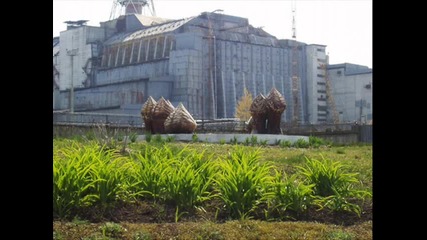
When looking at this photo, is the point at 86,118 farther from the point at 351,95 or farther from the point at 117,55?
the point at 351,95

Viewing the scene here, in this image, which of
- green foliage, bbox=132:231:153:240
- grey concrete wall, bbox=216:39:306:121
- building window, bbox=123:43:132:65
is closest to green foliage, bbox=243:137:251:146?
green foliage, bbox=132:231:153:240

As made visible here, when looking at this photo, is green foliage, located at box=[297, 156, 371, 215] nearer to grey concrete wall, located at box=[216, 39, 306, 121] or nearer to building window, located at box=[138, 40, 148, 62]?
grey concrete wall, located at box=[216, 39, 306, 121]

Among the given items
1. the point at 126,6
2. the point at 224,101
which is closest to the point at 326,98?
the point at 224,101

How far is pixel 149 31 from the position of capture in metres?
72.6

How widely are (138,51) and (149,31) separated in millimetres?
2790

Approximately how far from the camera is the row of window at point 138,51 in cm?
6862

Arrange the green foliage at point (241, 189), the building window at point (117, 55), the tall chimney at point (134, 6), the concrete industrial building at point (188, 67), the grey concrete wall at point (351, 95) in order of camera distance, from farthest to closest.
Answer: the tall chimney at point (134, 6)
the building window at point (117, 55)
the grey concrete wall at point (351, 95)
the concrete industrial building at point (188, 67)
the green foliage at point (241, 189)

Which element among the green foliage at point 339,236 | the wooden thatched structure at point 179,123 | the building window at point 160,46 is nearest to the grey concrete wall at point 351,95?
the building window at point 160,46

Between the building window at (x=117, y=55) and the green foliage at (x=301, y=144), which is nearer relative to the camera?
the green foliage at (x=301, y=144)

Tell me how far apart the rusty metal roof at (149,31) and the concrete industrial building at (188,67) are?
6.8 inches

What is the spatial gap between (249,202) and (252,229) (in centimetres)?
80

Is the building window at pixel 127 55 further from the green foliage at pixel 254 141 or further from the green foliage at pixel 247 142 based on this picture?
the green foliage at pixel 254 141

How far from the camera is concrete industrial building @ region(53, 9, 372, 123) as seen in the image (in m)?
66.3

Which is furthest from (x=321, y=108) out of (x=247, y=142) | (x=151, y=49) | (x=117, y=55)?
(x=247, y=142)
